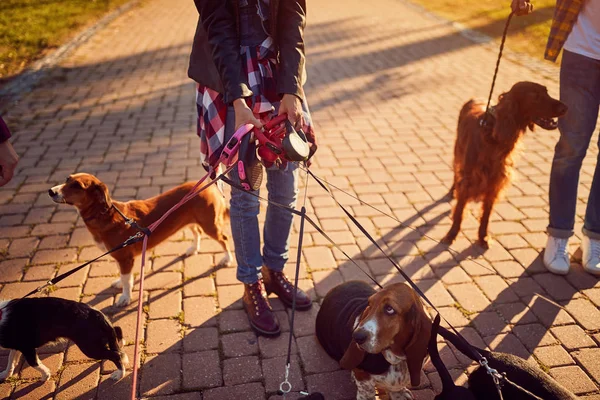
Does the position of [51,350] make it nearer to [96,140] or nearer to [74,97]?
[96,140]

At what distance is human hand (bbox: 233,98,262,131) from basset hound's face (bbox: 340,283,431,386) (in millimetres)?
1135

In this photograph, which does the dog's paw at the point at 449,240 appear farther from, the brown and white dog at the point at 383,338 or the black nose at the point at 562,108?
the brown and white dog at the point at 383,338

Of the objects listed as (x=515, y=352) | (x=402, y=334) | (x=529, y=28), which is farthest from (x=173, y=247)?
(x=529, y=28)

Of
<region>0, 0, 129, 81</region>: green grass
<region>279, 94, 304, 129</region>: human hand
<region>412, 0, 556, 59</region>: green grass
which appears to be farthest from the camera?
<region>412, 0, 556, 59</region>: green grass

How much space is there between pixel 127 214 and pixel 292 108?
1571 millimetres

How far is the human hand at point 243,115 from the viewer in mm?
2381

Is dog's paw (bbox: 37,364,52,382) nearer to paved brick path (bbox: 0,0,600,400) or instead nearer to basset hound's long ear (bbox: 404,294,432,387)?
paved brick path (bbox: 0,0,600,400)

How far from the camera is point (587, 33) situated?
3.39 meters

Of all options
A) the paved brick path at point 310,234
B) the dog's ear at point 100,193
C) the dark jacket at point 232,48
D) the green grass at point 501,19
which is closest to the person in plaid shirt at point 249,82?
the dark jacket at point 232,48

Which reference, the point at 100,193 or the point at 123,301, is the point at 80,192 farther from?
the point at 123,301

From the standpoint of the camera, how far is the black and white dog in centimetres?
247

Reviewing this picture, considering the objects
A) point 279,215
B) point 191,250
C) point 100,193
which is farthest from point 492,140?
point 100,193

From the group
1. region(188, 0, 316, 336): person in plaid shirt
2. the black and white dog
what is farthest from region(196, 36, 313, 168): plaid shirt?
the black and white dog

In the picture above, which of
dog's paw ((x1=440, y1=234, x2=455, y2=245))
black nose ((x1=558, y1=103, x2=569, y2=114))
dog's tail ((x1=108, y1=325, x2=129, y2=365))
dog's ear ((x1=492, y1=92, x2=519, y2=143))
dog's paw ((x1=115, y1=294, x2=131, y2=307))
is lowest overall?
dog's paw ((x1=440, y1=234, x2=455, y2=245))
